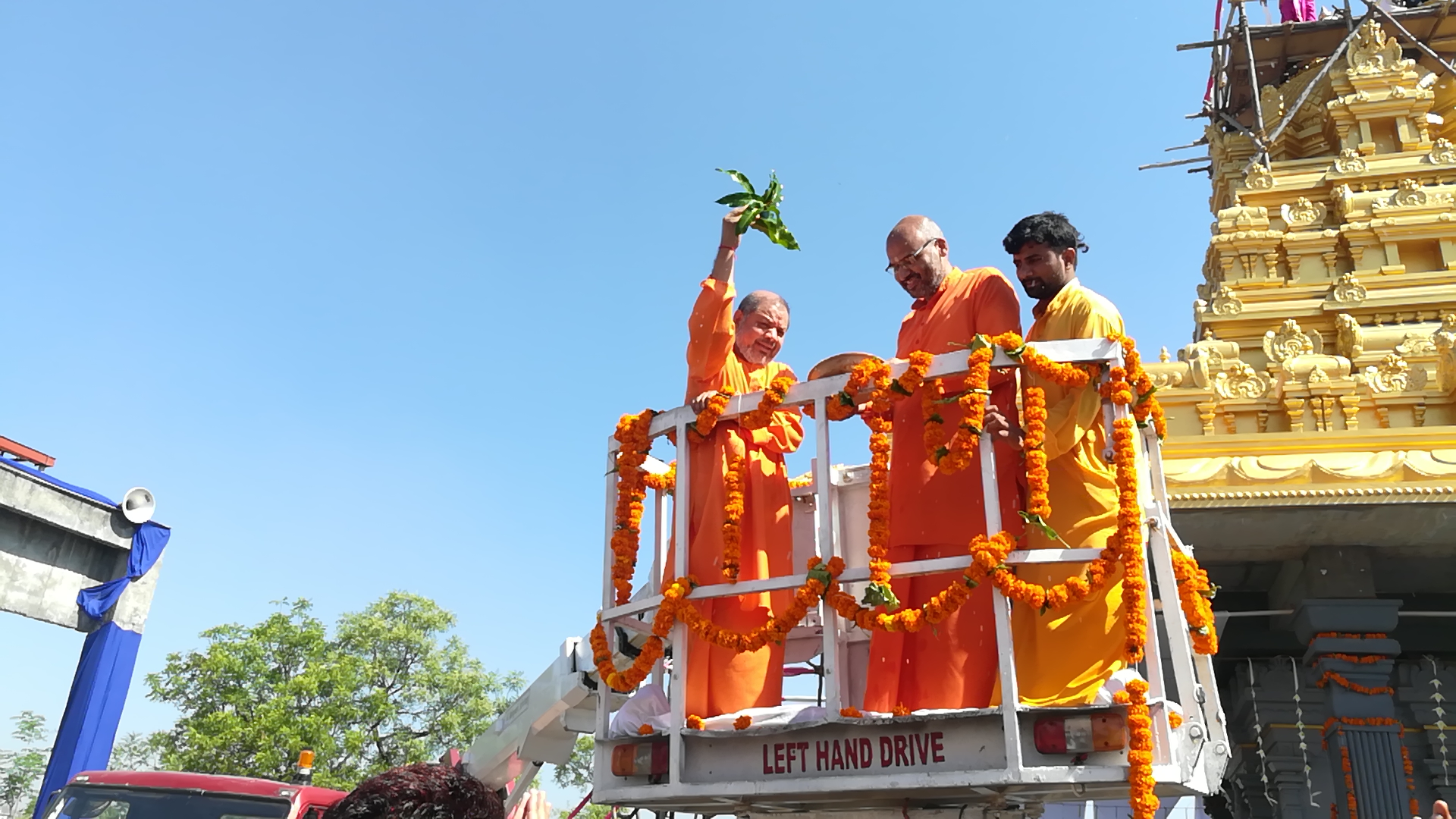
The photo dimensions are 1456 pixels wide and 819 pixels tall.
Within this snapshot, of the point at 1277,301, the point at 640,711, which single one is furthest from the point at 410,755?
→ the point at 640,711

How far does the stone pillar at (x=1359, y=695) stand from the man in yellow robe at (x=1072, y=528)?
6099 mm

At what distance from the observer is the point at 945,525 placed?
4203 mm

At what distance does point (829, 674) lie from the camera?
3785 millimetres

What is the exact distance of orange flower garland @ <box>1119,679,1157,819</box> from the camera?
3.29m

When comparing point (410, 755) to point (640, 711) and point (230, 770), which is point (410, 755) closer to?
point (230, 770)

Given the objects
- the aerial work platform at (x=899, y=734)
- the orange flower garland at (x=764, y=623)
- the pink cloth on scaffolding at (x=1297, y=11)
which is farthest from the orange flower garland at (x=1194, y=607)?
the pink cloth on scaffolding at (x=1297, y=11)

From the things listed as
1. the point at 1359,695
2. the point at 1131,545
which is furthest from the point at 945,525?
the point at 1359,695

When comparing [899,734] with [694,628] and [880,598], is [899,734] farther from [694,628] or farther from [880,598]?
[694,628]

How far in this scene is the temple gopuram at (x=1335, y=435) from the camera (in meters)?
8.67

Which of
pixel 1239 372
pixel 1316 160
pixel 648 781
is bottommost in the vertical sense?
pixel 648 781

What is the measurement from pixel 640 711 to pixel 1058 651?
156 cm

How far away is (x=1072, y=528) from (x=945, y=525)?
0.45 m

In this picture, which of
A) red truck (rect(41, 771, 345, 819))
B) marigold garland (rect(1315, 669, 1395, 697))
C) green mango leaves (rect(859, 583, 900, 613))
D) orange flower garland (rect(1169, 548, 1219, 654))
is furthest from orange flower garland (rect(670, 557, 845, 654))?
marigold garland (rect(1315, 669, 1395, 697))

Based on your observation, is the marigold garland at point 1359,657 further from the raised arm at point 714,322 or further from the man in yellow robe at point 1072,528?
the raised arm at point 714,322
